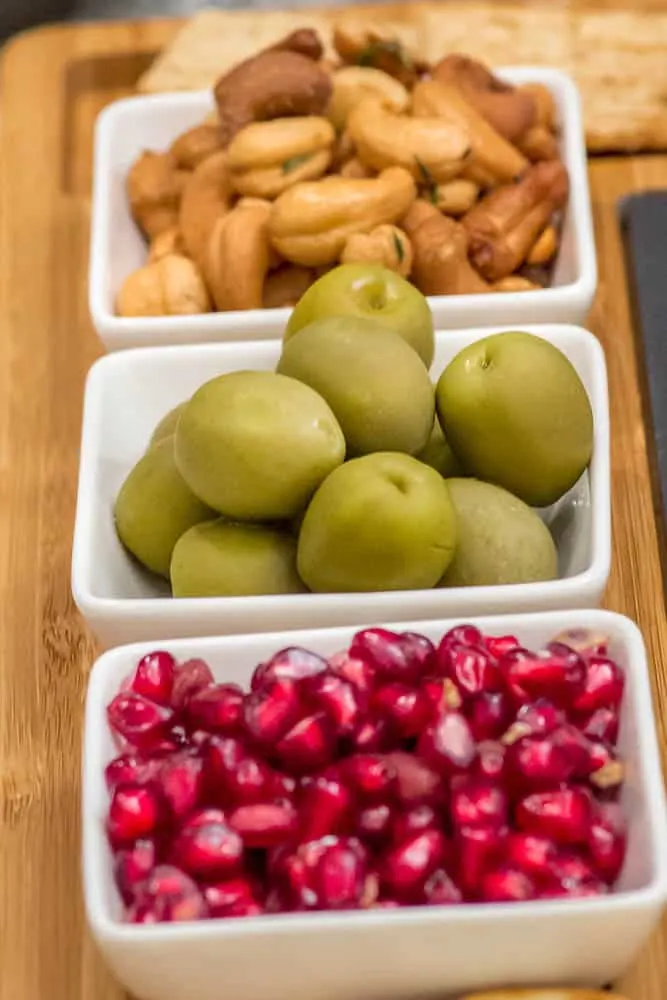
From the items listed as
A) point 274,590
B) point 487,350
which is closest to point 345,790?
point 274,590

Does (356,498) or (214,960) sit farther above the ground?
(356,498)

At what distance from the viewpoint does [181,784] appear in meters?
0.65

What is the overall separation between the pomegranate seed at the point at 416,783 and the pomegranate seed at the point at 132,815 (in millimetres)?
116

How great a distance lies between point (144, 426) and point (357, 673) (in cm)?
30

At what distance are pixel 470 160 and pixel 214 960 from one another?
0.62 meters

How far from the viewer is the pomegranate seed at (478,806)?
63 centimetres

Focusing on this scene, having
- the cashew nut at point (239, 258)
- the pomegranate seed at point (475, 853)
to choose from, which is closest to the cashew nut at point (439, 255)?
the cashew nut at point (239, 258)

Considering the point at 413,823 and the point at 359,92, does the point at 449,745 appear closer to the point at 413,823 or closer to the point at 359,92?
the point at 413,823

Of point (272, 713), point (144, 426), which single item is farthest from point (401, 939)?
point (144, 426)

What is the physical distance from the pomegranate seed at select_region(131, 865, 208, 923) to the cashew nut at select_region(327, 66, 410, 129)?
0.63m

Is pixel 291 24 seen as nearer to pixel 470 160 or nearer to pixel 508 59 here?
pixel 508 59

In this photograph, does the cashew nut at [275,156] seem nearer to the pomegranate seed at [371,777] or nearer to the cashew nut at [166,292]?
the cashew nut at [166,292]

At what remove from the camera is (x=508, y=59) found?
3.90 feet

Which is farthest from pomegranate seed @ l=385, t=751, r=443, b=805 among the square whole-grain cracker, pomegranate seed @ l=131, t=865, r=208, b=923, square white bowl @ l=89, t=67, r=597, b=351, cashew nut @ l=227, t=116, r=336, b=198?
the square whole-grain cracker
